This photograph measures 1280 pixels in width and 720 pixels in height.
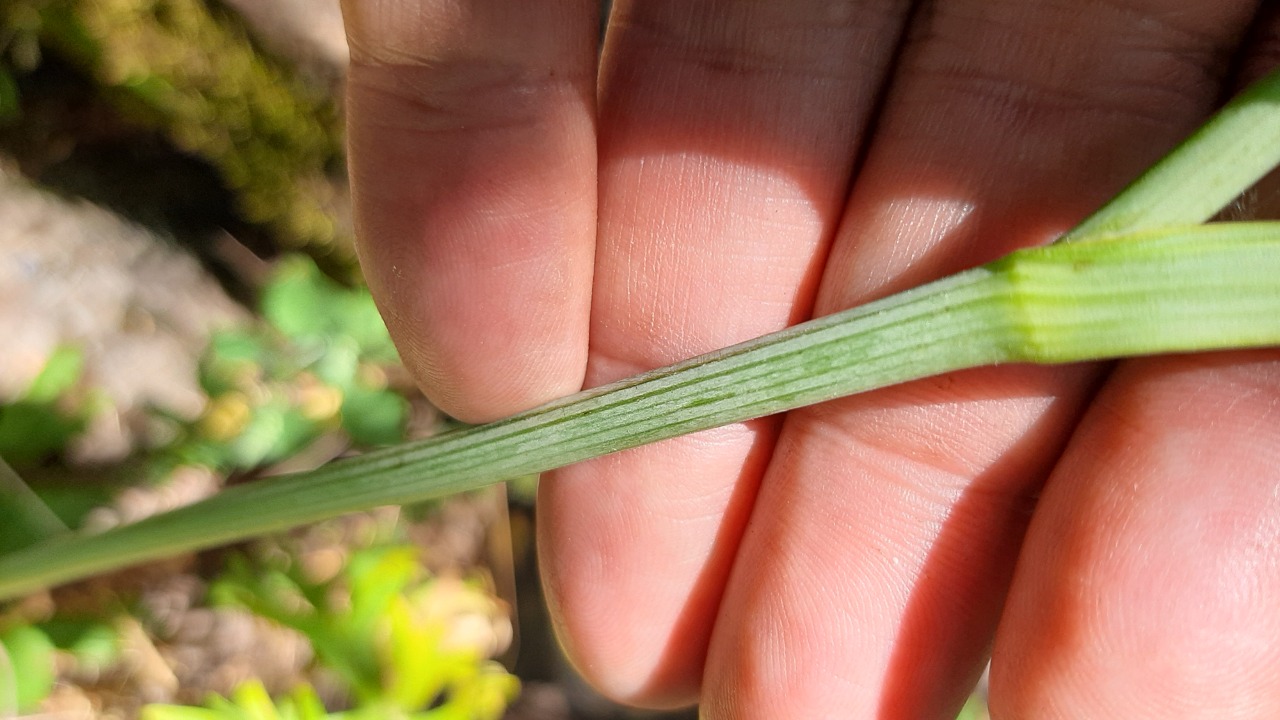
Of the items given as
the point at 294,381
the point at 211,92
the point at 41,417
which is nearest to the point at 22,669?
the point at 41,417

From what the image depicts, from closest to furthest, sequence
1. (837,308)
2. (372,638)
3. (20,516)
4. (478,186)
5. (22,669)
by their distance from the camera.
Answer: (478,186)
(837,308)
(22,669)
(20,516)
(372,638)

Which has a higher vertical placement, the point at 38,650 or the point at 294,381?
the point at 294,381

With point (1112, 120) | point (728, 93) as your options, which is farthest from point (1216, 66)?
point (728, 93)

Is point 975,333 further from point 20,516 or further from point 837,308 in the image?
point 20,516

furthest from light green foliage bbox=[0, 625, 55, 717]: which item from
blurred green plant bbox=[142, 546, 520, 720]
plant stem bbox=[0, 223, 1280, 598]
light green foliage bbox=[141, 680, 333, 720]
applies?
plant stem bbox=[0, 223, 1280, 598]

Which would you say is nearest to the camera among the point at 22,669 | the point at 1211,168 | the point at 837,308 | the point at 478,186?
the point at 1211,168

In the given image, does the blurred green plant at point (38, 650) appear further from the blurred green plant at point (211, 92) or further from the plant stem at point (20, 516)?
the blurred green plant at point (211, 92)

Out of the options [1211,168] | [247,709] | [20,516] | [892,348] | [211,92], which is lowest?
[247,709]
